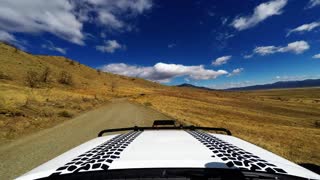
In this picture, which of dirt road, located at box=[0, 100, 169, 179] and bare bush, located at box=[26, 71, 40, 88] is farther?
bare bush, located at box=[26, 71, 40, 88]

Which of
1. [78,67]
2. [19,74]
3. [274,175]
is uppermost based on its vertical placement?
[78,67]

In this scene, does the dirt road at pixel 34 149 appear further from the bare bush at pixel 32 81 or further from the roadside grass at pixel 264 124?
the bare bush at pixel 32 81

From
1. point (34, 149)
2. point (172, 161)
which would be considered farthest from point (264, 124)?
point (172, 161)

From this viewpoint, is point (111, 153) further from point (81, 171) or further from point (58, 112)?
point (58, 112)

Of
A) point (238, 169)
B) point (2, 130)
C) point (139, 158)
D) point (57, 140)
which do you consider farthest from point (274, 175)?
point (2, 130)

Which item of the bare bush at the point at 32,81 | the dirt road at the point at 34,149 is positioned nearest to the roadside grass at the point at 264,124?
the dirt road at the point at 34,149

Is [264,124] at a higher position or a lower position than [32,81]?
lower

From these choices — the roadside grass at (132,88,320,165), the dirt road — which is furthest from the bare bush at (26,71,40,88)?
the dirt road

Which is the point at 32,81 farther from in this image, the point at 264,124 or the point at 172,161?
the point at 172,161

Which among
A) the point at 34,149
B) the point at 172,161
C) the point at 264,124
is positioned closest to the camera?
the point at 172,161

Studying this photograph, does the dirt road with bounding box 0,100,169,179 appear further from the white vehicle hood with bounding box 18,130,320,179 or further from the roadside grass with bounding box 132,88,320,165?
the roadside grass with bounding box 132,88,320,165

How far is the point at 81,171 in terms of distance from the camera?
6.59ft

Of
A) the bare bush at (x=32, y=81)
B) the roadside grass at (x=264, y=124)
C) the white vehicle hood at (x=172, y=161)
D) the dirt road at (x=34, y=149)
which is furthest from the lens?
the bare bush at (x=32, y=81)

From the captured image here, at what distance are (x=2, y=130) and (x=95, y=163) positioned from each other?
1615 cm
